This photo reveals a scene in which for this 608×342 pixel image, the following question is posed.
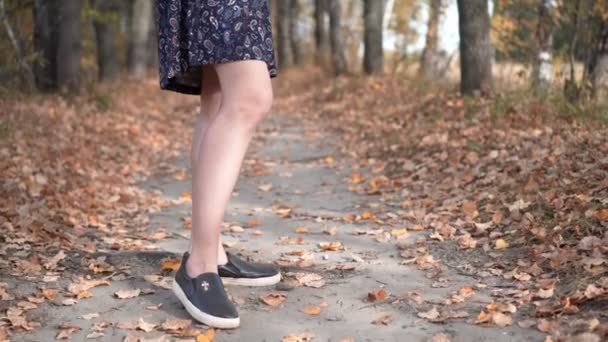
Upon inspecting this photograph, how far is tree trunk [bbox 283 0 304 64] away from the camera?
2359 centimetres

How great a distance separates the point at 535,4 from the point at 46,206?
7195 mm

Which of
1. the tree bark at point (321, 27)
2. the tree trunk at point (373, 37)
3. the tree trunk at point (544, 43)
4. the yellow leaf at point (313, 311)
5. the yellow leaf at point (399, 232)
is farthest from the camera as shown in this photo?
the tree bark at point (321, 27)

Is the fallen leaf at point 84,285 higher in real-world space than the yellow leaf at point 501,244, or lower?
lower

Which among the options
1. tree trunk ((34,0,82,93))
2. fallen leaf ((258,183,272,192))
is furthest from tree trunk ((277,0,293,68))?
fallen leaf ((258,183,272,192))

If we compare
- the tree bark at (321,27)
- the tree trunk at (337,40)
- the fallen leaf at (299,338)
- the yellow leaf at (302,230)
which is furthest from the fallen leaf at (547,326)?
the tree bark at (321,27)

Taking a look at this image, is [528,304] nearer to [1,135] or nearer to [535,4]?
[1,135]

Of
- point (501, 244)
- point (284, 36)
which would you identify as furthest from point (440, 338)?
point (284, 36)

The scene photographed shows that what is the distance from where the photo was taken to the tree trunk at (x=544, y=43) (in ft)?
28.7

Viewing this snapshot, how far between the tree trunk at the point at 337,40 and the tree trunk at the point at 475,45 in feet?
24.3

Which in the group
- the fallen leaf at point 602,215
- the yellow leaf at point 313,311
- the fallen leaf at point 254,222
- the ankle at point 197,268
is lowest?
the fallen leaf at point 254,222

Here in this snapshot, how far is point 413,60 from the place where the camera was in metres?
13.9

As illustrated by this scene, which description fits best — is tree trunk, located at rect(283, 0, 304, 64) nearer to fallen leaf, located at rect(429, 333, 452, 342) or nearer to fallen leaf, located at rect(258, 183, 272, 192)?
fallen leaf, located at rect(258, 183, 272, 192)

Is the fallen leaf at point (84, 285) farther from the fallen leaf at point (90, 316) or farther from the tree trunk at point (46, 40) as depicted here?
the tree trunk at point (46, 40)

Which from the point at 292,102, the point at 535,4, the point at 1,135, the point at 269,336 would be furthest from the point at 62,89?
the point at 269,336
